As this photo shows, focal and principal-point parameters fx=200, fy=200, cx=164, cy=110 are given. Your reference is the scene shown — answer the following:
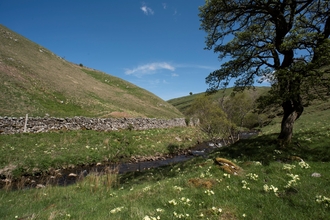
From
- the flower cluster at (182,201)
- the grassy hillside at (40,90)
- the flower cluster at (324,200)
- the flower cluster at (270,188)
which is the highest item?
the grassy hillside at (40,90)

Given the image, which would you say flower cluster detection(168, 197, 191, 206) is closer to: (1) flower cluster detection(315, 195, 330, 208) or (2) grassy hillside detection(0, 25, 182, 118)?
(1) flower cluster detection(315, 195, 330, 208)

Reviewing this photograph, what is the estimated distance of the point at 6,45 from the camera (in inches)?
2074

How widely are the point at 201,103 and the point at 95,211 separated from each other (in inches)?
1509

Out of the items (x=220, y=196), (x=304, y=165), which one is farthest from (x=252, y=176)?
(x=304, y=165)

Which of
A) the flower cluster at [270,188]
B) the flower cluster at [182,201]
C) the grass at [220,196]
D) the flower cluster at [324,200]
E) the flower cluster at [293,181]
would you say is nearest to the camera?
the flower cluster at [324,200]

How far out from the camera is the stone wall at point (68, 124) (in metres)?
22.2

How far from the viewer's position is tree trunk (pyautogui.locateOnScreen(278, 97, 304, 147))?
12.9 m

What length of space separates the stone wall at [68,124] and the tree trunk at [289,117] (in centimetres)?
2382

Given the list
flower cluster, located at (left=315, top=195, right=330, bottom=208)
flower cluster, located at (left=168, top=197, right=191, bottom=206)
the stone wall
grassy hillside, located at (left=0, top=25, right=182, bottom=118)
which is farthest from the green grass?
flower cluster, located at (left=315, top=195, right=330, bottom=208)

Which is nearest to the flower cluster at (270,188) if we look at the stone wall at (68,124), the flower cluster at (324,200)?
the flower cluster at (324,200)

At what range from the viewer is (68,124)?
26.9m

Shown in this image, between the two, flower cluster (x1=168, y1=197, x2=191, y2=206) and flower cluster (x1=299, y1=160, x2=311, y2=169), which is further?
flower cluster (x1=299, y1=160, x2=311, y2=169)

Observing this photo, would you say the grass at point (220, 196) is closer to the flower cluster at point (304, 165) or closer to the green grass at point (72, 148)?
the flower cluster at point (304, 165)

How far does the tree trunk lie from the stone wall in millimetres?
23821
